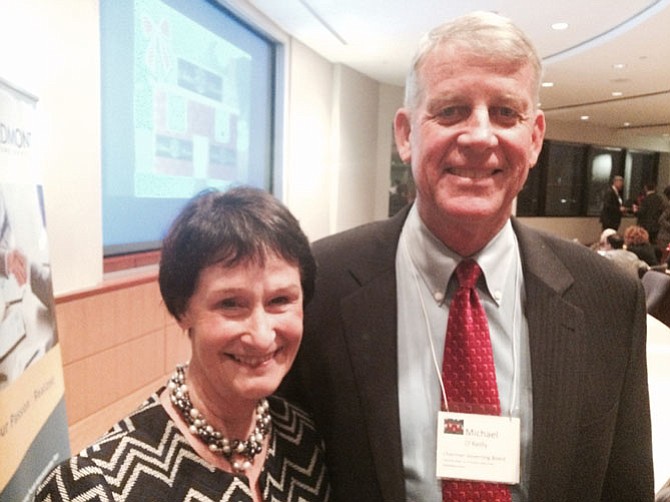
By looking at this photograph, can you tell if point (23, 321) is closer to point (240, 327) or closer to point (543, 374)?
point (240, 327)

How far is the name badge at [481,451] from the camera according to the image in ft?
4.13

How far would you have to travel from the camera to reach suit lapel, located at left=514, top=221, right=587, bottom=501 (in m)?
1.25

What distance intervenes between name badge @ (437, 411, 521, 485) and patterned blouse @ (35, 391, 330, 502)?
0.86 feet

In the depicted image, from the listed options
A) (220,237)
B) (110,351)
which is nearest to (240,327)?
(220,237)

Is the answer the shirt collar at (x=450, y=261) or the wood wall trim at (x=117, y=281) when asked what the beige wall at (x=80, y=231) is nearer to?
the wood wall trim at (x=117, y=281)

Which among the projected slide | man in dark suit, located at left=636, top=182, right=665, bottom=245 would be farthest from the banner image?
man in dark suit, located at left=636, top=182, right=665, bottom=245

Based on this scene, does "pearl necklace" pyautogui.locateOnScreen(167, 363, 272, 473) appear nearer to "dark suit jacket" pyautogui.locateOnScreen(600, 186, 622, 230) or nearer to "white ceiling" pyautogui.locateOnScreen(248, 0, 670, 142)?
"white ceiling" pyautogui.locateOnScreen(248, 0, 670, 142)

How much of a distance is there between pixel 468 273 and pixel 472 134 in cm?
31

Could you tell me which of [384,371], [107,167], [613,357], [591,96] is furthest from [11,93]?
[591,96]

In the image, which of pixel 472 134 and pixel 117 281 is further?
pixel 117 281

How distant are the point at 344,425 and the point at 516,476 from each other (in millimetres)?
369

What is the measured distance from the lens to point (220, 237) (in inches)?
42.3

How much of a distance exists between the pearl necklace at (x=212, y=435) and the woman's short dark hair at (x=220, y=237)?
13 cm

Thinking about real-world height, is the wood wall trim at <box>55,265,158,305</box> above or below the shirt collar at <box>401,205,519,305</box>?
below
